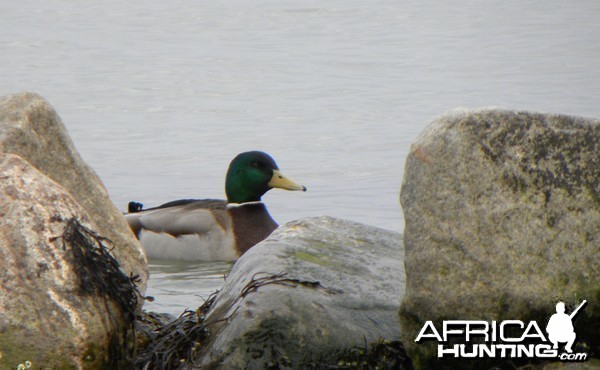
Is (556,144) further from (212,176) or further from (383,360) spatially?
(212,176)

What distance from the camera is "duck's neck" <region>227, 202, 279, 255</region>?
11.7 metres

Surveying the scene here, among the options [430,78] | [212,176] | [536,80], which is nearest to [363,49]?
[430,78]

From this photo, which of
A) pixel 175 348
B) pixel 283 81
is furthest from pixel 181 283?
pixel 283 81

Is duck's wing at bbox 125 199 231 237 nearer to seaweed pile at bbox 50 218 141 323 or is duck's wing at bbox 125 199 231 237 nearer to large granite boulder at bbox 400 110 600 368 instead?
seaweed pile at bbox 50 218 141 323

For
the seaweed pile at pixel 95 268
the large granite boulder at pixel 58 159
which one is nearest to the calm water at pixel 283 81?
the large granite boulder at pixel 58 159

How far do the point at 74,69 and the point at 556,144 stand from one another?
19792 millimetres

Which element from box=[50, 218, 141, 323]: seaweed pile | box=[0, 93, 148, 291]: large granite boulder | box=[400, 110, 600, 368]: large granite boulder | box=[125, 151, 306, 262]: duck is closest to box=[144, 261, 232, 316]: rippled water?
box=[125, 151, 306, 262]: duck

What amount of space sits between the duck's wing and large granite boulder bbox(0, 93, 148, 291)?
4676 millimetres

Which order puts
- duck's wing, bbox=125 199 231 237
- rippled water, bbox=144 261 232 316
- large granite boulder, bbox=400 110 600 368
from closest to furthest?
large granite boulder, bbox=400 110 600 368
rippled water, bbox=144 261 232 316
duck's wing, bbox=125 199 231 237

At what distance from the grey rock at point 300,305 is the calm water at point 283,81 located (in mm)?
2475

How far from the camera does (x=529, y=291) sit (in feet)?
17.0

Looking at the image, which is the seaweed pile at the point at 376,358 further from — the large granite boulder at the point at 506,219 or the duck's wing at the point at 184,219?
the duck's wing at the point at 184,219

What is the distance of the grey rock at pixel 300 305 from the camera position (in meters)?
5.66

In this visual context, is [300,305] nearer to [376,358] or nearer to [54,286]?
[376,358]
